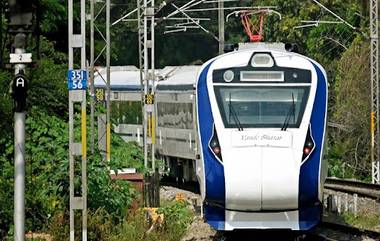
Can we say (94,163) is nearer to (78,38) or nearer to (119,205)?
(119,205)

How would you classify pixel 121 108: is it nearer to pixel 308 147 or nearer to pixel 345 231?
pixel 345 231

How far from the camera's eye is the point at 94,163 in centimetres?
1686

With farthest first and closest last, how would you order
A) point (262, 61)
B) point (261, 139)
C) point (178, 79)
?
point (178, 79), point (262, 61), point (261, 139)

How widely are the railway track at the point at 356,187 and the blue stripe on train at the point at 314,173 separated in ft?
30.9

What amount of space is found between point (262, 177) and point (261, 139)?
0.60 m

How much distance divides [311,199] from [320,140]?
89cm

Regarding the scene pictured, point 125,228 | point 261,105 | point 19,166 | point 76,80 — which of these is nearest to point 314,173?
point 261,105

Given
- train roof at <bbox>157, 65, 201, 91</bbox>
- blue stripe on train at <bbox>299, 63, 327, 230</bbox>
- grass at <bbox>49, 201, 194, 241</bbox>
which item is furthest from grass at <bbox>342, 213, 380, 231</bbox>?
train roof at <bbox>157, 65, 201, 91</bbox>

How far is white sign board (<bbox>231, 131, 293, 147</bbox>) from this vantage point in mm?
15469

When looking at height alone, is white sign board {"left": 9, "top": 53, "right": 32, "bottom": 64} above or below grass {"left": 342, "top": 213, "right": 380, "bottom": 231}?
above

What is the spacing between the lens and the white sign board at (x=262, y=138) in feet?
50.8

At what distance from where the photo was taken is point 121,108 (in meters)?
36.2

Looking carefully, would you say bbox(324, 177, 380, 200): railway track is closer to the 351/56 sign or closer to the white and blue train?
the white and blue train

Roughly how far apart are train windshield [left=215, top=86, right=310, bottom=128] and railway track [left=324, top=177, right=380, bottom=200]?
9575 mm
